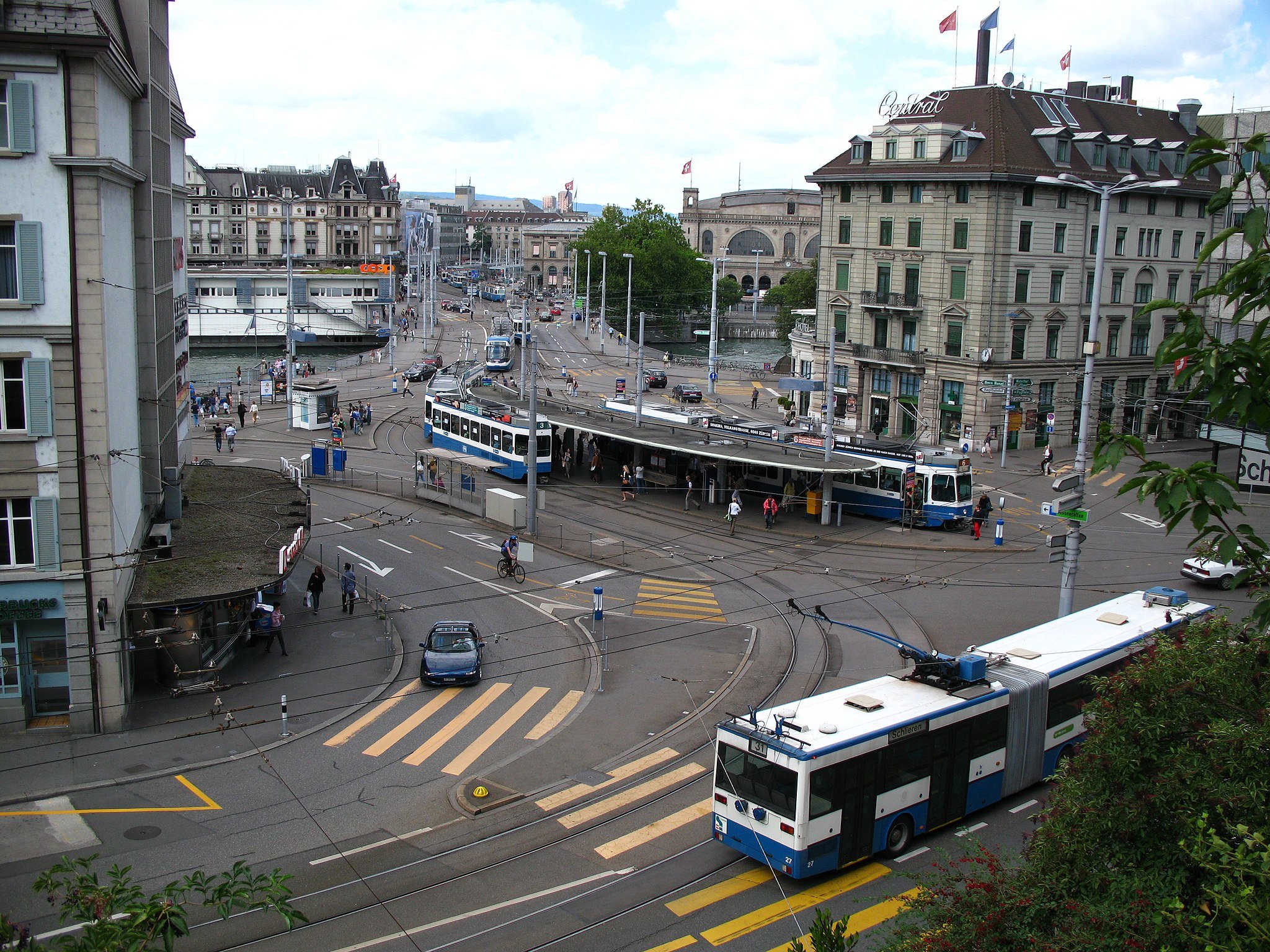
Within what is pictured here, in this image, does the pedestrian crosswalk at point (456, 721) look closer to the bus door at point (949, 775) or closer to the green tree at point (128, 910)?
the bus door at point (949, 775)

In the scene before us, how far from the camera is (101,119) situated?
24.0m

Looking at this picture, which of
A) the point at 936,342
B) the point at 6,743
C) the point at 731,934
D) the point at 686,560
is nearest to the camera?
the point at 731,934

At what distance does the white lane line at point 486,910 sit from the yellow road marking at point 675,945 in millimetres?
2198

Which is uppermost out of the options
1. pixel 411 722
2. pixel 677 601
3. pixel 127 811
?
pixel 677 601

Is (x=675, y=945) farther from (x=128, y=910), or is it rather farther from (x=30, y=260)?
(x=30, y=260)

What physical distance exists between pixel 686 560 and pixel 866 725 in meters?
20.9

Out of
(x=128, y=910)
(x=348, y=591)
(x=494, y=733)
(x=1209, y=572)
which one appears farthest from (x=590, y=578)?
(x=128, y=910)

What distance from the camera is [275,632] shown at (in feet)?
96.7

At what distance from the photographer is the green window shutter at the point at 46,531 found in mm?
23594

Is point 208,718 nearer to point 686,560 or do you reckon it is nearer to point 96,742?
point 96,742

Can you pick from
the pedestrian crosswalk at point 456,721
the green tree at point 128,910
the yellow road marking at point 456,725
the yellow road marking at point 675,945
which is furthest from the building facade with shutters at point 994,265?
the green tree at point 128,910

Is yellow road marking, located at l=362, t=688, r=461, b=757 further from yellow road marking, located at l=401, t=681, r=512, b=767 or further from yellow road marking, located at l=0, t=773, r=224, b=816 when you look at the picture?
yellow road marking, located at l=0, t=773, r=224, b=816

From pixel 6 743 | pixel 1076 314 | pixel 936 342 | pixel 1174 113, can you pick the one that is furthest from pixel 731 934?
pixel 1174 113

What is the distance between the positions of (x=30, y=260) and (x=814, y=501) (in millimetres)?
30175
